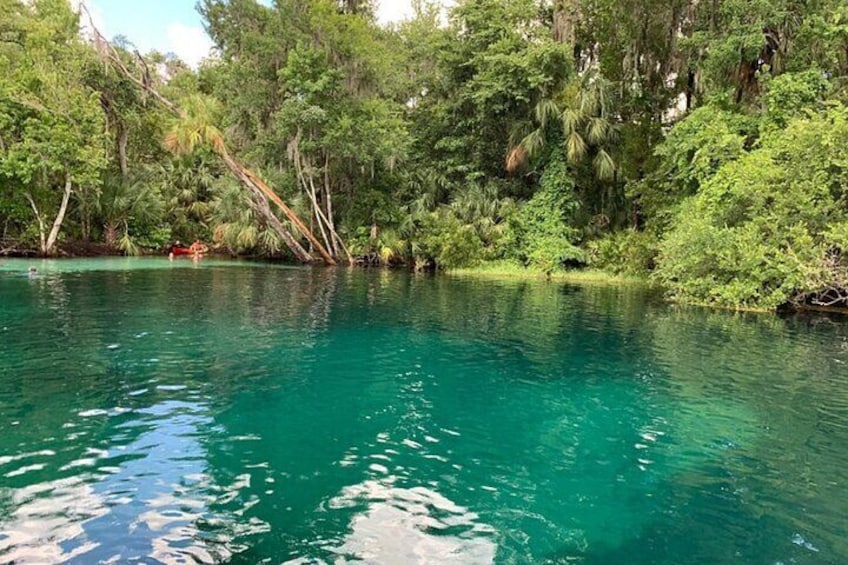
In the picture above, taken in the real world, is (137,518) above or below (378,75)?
below

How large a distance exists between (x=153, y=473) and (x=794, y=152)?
63.7ft

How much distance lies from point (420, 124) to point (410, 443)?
31.0 m

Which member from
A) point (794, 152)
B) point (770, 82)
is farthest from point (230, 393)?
point (770, 82)

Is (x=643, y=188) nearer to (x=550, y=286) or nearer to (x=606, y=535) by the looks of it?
(x=550, y=286)

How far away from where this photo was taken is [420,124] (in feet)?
116

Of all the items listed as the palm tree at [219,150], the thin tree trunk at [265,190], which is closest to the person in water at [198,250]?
the palm tree at [219,150]

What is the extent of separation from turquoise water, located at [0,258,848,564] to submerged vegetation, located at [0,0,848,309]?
41.7 feet

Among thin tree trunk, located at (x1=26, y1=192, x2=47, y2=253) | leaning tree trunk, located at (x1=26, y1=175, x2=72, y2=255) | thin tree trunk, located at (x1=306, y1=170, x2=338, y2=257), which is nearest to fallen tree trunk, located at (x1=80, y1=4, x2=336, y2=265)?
thin tree trunk, located at (x1=306, y1=170, x2=338, y2=257)

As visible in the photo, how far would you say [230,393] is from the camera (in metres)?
7.82

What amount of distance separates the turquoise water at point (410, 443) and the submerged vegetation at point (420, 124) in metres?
12.7

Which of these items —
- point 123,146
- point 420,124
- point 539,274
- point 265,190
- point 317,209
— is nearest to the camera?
point 539,274

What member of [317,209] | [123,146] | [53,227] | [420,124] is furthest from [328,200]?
[53,227]

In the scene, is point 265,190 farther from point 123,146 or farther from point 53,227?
point 123,146

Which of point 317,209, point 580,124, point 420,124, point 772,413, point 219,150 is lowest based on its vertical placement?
point 772,413
